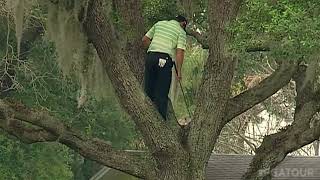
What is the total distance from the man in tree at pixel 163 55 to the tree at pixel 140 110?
194mm

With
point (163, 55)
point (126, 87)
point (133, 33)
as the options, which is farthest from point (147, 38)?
point (126, 87)

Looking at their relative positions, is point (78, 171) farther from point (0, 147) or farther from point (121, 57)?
point (121, 57)

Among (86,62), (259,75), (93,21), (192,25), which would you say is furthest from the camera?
(259,75)

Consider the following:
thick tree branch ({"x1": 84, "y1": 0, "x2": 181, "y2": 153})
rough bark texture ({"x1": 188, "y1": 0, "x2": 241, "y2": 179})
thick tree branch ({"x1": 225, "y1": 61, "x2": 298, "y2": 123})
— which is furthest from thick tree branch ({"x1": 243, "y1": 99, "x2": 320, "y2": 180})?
thick tree branch ({"x1": 84, "y1": 0, "x2": 181, "y2": 153})

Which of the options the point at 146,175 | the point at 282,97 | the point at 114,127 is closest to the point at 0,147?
the point at 114,127

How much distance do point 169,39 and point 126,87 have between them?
0.63 m

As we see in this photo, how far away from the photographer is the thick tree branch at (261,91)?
8062 millimetres

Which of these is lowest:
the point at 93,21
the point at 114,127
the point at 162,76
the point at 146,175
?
the point at 114,127

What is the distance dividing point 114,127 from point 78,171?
9.40 ft

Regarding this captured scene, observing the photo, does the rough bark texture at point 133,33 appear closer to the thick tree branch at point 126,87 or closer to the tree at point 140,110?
the tree at point 140,110

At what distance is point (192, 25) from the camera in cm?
905

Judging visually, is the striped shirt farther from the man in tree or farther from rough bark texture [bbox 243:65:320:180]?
rough bark texture [bbox 243:65:320:180]

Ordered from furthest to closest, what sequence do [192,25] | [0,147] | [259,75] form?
[259,75] < [0,147] < [192,25]

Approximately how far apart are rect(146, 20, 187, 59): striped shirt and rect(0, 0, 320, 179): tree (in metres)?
0.32
